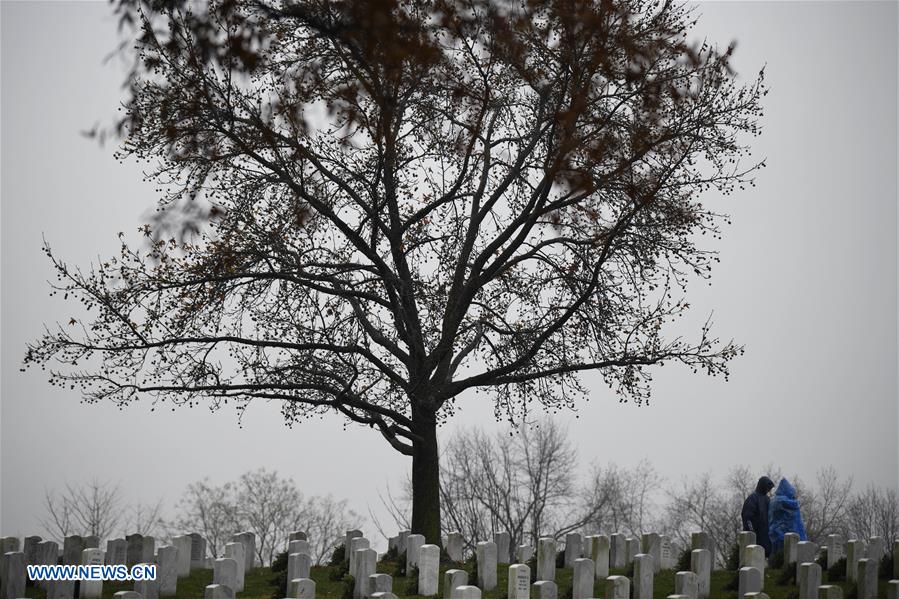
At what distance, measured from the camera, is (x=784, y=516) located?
15.3 m

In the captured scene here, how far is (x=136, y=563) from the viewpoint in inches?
456

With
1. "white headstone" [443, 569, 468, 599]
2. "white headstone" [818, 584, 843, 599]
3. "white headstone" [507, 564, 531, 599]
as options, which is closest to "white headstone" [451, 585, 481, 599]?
"white headstone" [443, 569, 468, 599]

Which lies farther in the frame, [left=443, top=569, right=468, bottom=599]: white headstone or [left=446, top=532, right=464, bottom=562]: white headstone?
[left=446, top=532, right=464, bottom=562]: white headstone

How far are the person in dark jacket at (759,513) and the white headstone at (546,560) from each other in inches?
159

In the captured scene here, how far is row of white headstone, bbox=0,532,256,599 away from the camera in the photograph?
34.2 feet

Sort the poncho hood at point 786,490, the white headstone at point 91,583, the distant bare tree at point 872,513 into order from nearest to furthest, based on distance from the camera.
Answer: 1. the white headstone at point 91,583
2. the poncho hood at point 786,490
3. the distant bare tree at point 872,513

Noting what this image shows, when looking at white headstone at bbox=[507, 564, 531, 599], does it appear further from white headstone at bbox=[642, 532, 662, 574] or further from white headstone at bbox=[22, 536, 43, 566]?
white headstone at bbox=[22, 536, 43, 566]

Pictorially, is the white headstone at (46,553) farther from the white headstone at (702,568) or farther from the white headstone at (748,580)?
the white headstone at (748,580)

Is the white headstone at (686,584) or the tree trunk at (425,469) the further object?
the tree trunk at (425,469)

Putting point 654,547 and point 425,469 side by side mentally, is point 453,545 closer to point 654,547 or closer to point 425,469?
point 425,469

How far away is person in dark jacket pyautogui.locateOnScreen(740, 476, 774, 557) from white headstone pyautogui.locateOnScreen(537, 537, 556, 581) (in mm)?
4045

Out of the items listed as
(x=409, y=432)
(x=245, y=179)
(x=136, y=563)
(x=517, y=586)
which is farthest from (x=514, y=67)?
(x=136, y=563)

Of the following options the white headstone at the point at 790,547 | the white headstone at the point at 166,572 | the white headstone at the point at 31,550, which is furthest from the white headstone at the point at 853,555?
the white headstone at the point at 31,550

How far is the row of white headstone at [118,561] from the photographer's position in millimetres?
10414
